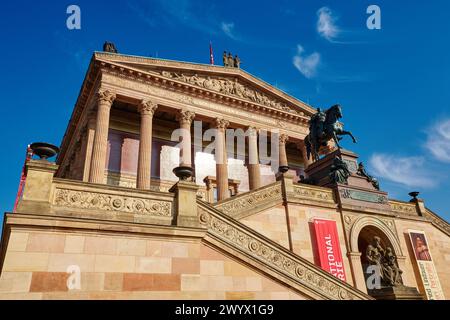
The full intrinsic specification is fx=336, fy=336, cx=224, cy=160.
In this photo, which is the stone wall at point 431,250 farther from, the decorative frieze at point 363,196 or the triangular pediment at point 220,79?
the triangular pediment at point 220,79

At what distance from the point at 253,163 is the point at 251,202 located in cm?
1716

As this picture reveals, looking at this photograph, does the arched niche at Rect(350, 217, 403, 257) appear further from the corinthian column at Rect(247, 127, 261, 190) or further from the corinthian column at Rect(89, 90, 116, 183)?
the corinthian column at Rect(89, 90, 116, 183)

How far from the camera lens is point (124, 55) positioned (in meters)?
30.2

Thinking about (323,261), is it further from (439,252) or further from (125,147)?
(125,147)

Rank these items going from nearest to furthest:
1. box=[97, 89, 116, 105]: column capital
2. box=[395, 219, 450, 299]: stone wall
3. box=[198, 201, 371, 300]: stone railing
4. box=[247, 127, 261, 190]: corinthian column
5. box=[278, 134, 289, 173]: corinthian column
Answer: box=[198, 201, 371, 300]: stone railing → box=[395, 219, 450, 299]: stone wall → box=[97, 89, 116, 105]: column capital → box=[247, 127, 261, 190]: corinthian column → box=[278, 134, 289, 173]: corinthian column

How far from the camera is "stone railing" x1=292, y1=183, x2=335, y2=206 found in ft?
57.8

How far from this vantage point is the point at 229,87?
1446 inches

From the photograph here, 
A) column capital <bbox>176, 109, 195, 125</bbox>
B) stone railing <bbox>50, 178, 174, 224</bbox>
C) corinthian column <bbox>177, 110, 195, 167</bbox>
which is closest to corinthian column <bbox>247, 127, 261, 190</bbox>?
corinthian column <bbox>177, 110, 195, 167</bbox>

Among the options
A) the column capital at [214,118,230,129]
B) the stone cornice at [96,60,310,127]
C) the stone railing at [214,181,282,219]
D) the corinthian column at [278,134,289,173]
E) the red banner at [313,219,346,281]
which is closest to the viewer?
the stone railing at [214,181,282,219]

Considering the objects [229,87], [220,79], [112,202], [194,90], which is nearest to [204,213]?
[112,202]

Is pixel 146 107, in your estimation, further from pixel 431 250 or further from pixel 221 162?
pixel 431 250

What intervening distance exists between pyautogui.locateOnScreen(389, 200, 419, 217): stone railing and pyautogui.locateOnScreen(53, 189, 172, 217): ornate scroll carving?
16044 mm
